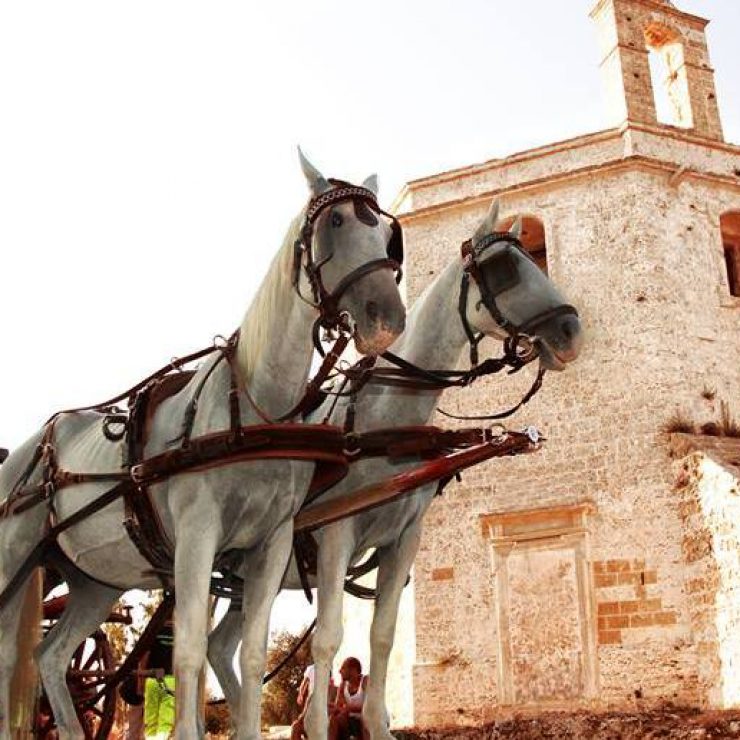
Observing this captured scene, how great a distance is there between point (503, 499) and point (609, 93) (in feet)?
24.0

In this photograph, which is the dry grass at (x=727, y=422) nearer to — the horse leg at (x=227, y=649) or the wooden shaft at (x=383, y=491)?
the wooden shaft at (x=383, y=491)

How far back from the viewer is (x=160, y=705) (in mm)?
7496

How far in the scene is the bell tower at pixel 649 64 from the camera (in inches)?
629

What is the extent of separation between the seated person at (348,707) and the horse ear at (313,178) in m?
4.07

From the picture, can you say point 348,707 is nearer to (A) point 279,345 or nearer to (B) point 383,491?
(B) point 383,491

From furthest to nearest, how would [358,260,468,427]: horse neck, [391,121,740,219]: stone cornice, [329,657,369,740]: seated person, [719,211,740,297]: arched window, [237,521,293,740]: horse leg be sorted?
[719,211,740,297]: arched window < [391,121,740,219]: stone cornice < [329,657,369,740]: seated person < [358,260,468,427]: horse neck < [237,521,293,740]: horse leg

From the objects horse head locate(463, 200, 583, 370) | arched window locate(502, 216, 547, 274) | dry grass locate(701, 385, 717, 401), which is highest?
arched window locate(502, 216, 547, 274)

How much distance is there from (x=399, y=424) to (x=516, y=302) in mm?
938

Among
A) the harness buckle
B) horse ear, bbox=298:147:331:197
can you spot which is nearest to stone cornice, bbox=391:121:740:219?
the harness buckle

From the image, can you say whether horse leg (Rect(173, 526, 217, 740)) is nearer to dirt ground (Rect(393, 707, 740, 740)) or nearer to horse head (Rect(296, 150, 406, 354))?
horse head (Rect(296, 150, 406, 354))

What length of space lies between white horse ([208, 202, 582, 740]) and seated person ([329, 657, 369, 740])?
1846 mm

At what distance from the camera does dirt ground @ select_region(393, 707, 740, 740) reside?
10.2 meters

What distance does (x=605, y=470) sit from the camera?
13438mm

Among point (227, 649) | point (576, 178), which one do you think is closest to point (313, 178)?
point (227, 649)
